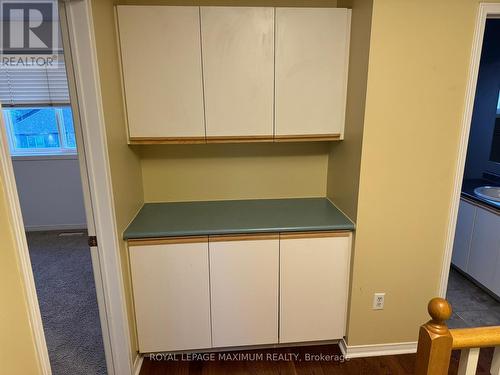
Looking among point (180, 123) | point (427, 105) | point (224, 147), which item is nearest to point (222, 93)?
point (180, 123)

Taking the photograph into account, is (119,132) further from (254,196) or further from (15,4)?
(15,4)

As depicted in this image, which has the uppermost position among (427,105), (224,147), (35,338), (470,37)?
(470,37)

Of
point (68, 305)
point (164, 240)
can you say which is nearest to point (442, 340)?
point (164, 240)

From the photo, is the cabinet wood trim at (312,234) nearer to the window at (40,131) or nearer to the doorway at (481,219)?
the doorway at (481,219)

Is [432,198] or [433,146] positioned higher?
[433,146]

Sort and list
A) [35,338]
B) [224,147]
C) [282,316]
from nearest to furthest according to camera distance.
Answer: [35,338], [282,316], [224,147]

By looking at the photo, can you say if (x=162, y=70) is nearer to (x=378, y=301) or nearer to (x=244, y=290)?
(x=244, y=290)

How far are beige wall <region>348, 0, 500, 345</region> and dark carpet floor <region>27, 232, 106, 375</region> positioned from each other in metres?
1.70

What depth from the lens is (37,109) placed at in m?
3.78

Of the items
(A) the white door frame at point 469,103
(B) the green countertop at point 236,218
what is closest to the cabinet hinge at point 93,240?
(B) the green countertop at point 236,218

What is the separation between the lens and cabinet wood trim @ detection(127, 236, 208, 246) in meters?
1.73

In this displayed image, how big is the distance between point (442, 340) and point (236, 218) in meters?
1.26

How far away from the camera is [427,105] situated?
1640 mm

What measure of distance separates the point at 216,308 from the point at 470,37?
6.61 ft
